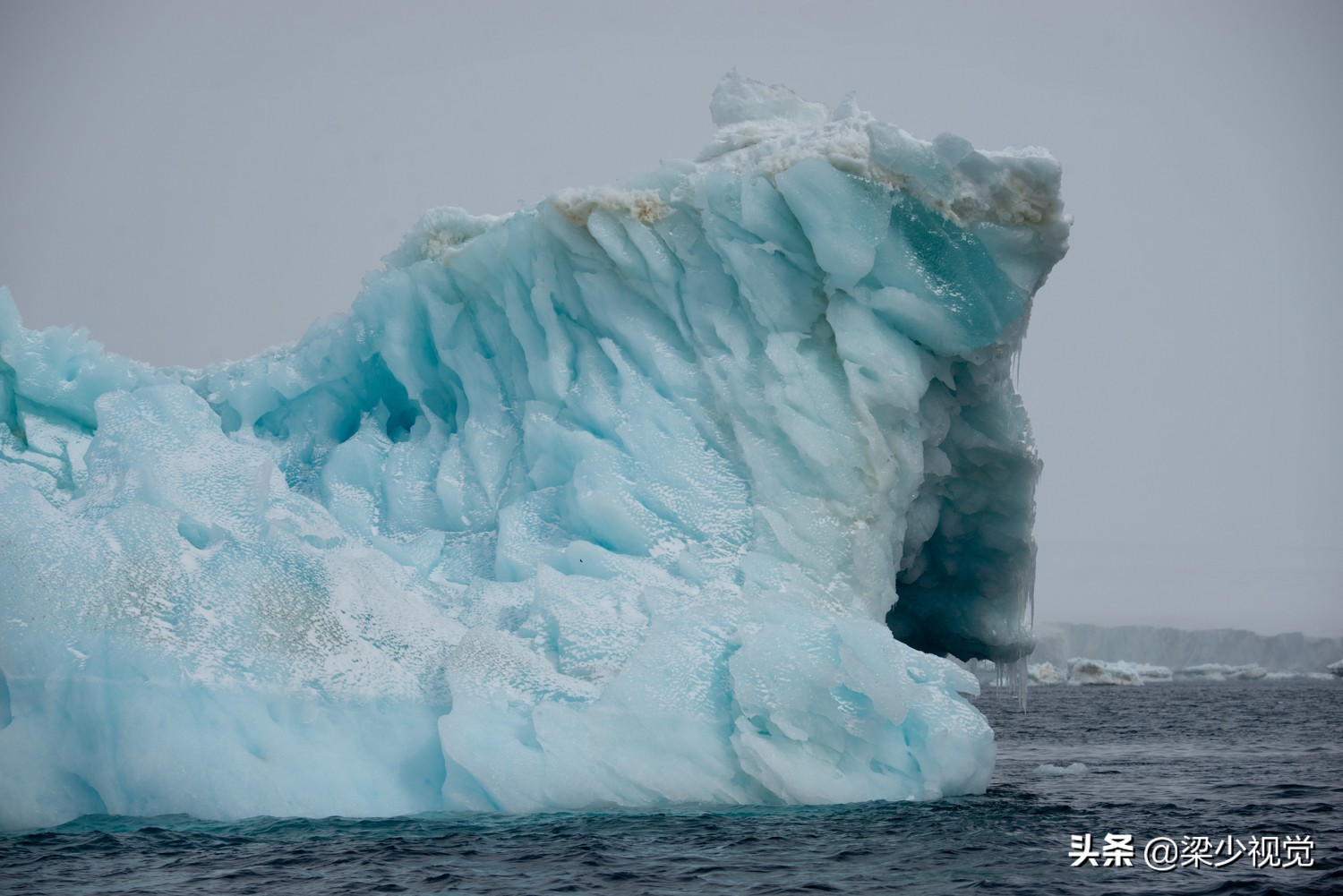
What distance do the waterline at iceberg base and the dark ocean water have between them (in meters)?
0.39

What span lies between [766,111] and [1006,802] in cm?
659

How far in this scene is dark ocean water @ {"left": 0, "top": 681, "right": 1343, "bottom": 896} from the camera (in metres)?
6.72

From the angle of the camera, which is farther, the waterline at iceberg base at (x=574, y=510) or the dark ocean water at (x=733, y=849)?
the waterline at iceberg base at (x=574, y=510)

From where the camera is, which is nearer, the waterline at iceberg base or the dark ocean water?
the dark ocean water

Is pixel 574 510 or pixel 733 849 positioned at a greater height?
pixel 574 510

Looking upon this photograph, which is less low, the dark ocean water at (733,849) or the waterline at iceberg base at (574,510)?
the waterline at iceberg base at (574,510)

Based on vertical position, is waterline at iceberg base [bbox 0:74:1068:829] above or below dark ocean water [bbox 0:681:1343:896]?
above

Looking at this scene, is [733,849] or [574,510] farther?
[574,510]

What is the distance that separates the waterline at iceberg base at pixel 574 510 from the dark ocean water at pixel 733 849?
395 mm

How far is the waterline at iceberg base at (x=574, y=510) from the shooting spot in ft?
28.4

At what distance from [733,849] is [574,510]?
11.8ft

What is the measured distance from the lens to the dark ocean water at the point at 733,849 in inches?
265

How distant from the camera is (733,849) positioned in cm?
748

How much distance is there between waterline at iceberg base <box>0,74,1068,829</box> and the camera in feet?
28.4
